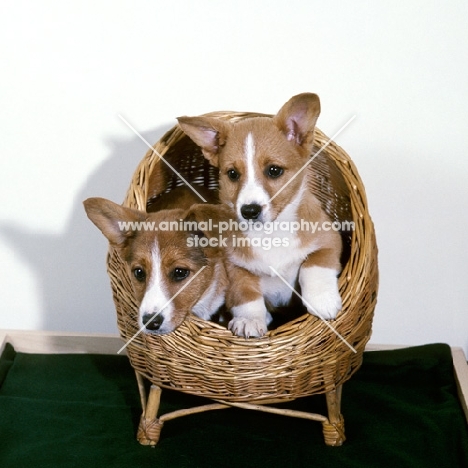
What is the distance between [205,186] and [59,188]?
749 mm

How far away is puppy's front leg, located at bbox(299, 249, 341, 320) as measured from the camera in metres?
2.13

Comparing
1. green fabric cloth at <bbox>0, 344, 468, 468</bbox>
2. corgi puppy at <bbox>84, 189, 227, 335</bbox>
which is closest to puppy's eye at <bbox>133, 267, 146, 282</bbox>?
corgi puppy at <bbox>84, 189, 227, 335</bbox>

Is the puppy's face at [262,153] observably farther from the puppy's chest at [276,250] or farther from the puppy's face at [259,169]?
the puppy's chest at [276,250]

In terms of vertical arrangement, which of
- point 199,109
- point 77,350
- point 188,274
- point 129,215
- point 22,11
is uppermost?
point 22,11

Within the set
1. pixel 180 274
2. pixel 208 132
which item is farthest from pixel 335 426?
pixel 208 132

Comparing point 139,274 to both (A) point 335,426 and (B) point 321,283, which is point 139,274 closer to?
(B) point 321,283

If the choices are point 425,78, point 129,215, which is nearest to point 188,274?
point 129,215

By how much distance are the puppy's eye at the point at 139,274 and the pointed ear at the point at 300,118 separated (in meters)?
0.72

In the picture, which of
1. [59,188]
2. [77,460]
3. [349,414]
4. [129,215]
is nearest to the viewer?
[129,215]

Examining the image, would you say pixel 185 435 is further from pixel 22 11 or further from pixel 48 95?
pixel 22 11

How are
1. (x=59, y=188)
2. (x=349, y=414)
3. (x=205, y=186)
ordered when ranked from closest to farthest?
(x=349, y=414), (x=205, y=186), (x=59, y=188)

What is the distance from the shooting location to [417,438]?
2.53 m

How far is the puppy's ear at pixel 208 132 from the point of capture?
228 cm

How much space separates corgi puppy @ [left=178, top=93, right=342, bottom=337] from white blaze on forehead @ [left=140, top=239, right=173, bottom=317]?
26 cm
